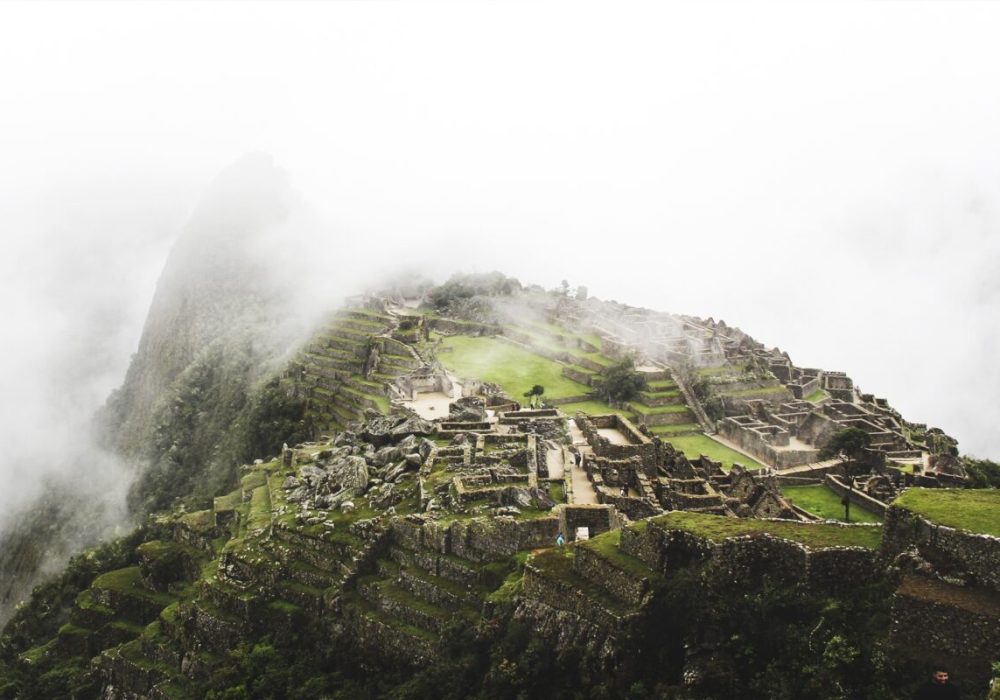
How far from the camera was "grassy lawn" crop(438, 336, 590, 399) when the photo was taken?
59.6 m

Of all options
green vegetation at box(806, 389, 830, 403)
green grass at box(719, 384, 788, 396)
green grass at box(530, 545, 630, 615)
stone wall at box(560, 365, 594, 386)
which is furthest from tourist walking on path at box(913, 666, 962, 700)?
green vegetation at box(806, 389, 830, 403)

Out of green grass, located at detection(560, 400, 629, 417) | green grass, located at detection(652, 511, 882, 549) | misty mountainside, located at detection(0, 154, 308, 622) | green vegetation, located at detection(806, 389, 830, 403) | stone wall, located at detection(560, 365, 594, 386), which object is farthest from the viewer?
green vegetation, located at detection(806, 389, 830, 403)

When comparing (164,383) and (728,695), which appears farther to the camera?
(164,383)

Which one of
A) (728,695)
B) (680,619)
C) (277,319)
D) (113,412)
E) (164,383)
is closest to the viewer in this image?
(728,695)

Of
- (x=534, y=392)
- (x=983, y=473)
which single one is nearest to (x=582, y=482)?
(x=983, y=473)

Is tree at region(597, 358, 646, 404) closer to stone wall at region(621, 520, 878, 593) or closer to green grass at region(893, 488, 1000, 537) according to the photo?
stone wall at region(621, 520, 878, 593)

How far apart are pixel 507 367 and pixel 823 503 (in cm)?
2933

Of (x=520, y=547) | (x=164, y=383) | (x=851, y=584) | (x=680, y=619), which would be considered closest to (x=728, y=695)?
(x=680, y=619)

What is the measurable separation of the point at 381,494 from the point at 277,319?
209ft

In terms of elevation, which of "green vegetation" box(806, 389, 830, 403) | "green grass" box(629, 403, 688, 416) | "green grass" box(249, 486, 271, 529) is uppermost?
"green vegetation" box(806, 389, 830, 403)

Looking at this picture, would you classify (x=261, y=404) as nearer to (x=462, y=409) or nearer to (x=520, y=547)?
(x=462, y=409)

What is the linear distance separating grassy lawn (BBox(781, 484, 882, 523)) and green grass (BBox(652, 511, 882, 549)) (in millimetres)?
21546

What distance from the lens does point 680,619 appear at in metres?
14.4

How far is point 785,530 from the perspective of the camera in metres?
14.6
